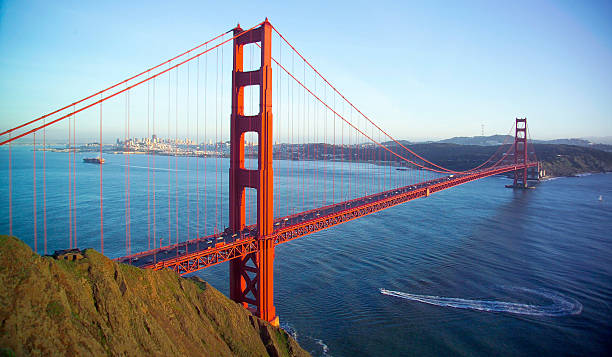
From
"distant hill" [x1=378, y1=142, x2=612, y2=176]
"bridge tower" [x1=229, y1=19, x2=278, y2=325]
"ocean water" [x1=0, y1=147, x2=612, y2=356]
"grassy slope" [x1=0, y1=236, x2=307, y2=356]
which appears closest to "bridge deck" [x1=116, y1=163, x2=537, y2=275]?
"bridge tower" [x1=229, y1=19, x2=278, y2=325]

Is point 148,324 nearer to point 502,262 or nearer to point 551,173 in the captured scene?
point 502,262

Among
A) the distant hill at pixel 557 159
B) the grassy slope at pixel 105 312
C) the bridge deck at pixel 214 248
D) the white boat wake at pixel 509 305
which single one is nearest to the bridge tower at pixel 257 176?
the bridge deck at pixel 214 248

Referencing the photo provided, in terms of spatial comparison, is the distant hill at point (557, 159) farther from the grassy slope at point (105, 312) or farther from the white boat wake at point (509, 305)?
the grassy slope at point (105, 312)

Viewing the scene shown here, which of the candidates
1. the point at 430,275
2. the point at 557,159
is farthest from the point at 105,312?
the point at 557,159

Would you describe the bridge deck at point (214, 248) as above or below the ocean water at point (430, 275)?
above

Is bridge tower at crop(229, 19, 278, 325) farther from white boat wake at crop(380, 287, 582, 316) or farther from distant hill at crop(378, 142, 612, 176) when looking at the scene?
distant hill at crop(378, 142, 612, 176)
